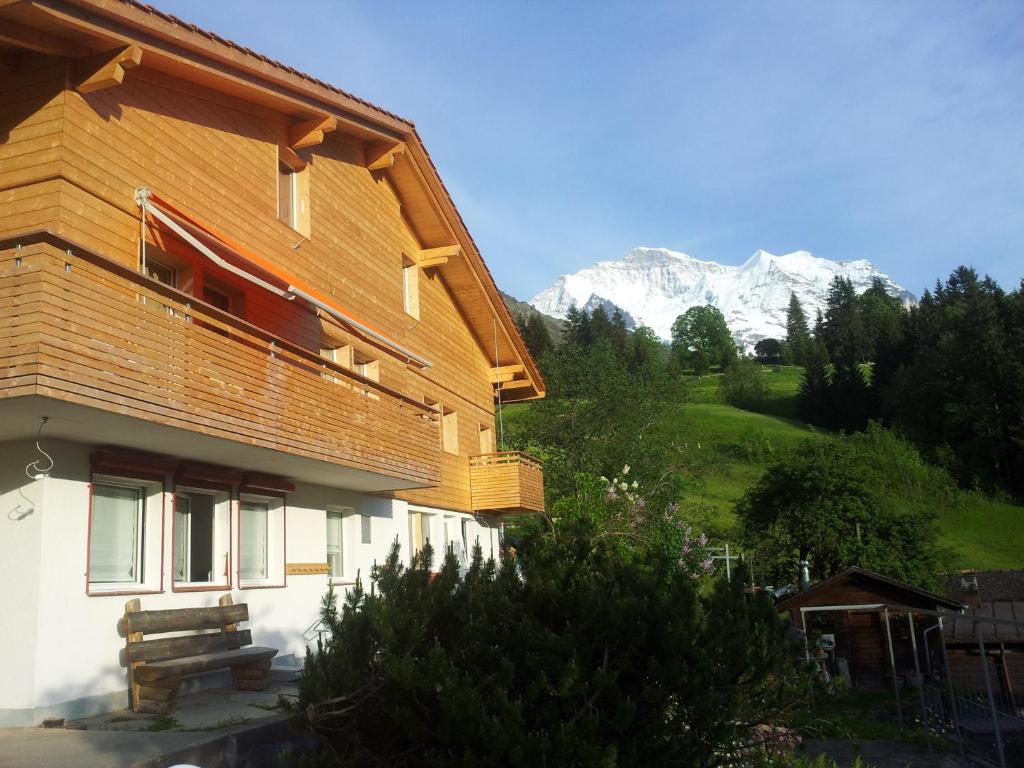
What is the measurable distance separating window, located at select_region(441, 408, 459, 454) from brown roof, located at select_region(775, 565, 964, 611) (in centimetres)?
1370

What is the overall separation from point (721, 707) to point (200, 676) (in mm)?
7186

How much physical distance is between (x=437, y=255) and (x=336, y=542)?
7.49m

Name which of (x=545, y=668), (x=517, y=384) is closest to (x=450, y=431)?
(x=517, y=384)

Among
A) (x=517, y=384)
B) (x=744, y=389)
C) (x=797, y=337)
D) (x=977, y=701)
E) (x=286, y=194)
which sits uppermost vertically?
(x=797, y=337)

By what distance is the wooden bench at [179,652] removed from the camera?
992 centimetres

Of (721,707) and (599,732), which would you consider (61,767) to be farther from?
(721,707)

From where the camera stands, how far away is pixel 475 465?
878 inches

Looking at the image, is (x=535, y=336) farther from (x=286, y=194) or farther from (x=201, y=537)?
(x=201, y=537)

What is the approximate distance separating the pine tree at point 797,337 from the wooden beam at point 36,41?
10814cm

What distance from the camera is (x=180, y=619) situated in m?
10.8

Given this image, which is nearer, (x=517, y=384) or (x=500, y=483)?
(x=500, y=483)

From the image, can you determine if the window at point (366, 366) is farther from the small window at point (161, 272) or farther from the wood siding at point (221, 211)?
the small window at point (161, 272)

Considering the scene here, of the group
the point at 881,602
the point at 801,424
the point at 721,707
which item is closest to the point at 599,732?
the point at 721,707

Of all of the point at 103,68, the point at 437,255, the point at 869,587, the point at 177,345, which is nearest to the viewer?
Answer: the point at 177,345
